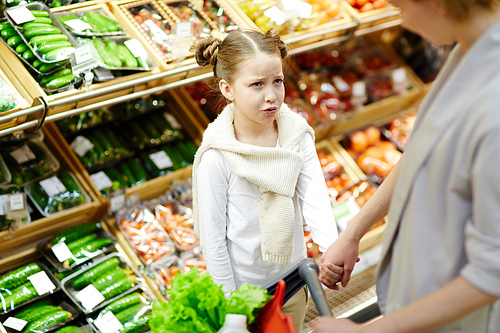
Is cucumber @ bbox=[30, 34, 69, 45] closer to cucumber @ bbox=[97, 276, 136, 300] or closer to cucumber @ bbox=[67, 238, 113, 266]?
cucumber @ bbox=[67, 238, 113, 266]

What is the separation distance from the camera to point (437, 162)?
2.52 ft

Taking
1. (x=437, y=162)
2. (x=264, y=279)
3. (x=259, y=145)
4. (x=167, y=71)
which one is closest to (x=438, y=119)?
(x=437, y=162)

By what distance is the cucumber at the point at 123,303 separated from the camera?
6.98 ft

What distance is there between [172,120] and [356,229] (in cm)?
186

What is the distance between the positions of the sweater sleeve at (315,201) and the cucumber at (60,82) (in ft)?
3.32

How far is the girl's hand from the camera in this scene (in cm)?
89

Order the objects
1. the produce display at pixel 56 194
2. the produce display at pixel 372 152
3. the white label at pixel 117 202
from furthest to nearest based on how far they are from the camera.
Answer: the produce display at pixel 372 152, the white label at pixel 117 202, the produce display at pixel 56 194

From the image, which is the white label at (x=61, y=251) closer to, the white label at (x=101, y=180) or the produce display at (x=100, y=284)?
the produce display at (x=100, y=284)

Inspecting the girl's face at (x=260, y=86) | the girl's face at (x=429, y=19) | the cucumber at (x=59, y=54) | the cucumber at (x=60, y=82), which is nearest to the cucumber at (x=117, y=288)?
the cucumber at (x=60, y=82)

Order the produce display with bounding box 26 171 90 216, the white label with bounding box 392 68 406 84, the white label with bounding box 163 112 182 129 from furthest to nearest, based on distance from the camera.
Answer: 1. the white label with bounding box 392 68 406 84
2. the white label with bounding box 163 112 182 129
3. the produce display with bounding box 26 171 90 216

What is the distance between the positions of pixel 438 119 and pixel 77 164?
2.10 meters

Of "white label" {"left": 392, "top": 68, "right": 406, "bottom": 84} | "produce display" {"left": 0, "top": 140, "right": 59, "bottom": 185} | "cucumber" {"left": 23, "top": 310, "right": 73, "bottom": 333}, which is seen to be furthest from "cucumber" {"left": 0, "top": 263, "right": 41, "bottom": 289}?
"white label" {"left": 392, "top": 68, "right": 406, "bottom": 84}

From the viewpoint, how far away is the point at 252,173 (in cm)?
152

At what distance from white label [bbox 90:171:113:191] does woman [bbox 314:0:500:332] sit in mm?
1829
